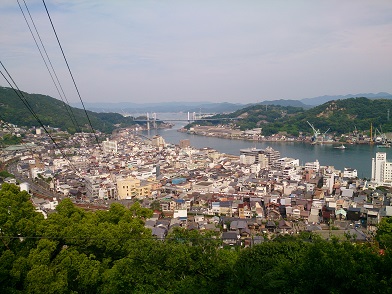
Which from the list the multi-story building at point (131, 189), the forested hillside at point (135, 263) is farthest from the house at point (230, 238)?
the multi-story building at point (131, 189)

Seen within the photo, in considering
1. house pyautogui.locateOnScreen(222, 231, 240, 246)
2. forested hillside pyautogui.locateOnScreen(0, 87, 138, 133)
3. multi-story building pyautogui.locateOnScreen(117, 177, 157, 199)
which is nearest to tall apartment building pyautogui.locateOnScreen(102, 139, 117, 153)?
forested hillside pyautogui.locateOnScreen(0, 87, 138, 133)

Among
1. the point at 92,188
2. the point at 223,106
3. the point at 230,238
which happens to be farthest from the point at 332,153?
→ the point at 223,106

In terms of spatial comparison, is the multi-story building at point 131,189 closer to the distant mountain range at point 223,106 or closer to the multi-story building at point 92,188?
the multi-story building at point 92,188

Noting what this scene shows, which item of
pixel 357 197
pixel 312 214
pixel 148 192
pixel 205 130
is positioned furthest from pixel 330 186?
pixel 205 130

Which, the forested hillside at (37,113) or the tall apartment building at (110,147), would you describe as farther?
the forested hillside at (37,113)

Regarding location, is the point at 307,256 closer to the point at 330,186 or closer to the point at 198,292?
the point at 198,292

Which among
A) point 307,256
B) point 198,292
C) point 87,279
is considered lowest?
point 87,279
